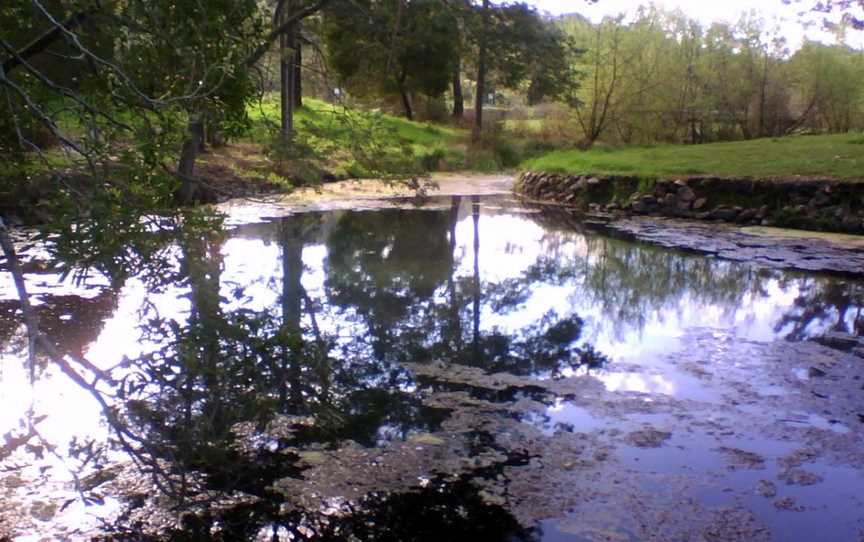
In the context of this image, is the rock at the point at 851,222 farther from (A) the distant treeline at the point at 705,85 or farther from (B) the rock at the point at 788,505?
(A) the distant treeline at the point at 705,85

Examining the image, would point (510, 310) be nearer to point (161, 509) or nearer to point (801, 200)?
point (161, 509)

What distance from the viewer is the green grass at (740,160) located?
1720 cm

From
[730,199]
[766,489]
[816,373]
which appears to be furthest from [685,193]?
[766,489]

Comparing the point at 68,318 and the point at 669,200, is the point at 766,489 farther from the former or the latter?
the point at 669,200

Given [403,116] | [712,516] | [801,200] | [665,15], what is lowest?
[712,516]

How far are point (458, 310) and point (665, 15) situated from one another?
114 feet

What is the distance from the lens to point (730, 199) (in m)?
17.2

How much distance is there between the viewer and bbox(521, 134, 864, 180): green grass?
17203mm

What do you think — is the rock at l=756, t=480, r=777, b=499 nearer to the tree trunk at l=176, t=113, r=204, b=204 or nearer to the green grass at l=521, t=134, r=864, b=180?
the tree trunk at l=176, t=113, r=204, b=204

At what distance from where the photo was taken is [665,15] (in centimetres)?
4069

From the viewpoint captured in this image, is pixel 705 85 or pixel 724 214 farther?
pixel 705 85

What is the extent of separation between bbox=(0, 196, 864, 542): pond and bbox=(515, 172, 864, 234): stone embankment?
16.1 ft

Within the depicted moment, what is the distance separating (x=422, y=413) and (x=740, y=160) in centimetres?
1527

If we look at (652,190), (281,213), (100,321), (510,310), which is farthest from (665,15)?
(100,321)
